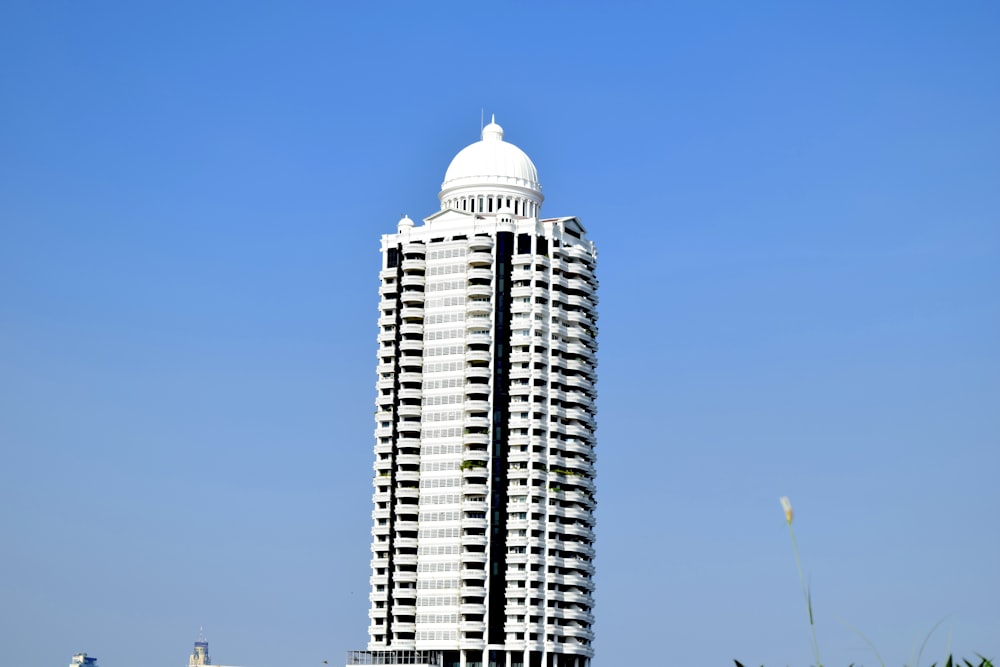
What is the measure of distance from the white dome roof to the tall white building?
4.36 metres

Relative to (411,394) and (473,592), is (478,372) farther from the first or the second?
(473,592)

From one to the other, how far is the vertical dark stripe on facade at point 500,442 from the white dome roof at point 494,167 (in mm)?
9173

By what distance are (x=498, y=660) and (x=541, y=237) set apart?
46.1 metres

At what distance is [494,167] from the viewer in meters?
176

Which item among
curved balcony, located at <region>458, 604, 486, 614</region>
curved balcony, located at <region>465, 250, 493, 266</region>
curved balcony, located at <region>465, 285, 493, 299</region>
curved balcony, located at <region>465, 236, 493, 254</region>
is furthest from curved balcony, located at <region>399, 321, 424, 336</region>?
curved balcony, located at <region>458, 604, 486, 614</region>

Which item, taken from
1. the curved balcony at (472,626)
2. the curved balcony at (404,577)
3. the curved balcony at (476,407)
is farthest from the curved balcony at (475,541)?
the curved balcony at (476,407)

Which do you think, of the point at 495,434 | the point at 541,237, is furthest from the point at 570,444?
the point at 541,237

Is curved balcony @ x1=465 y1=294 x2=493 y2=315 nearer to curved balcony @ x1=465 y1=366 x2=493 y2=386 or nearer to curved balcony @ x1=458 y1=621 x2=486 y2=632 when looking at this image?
curved balcony @ x1=465 y1=366 x2=493 y2=386

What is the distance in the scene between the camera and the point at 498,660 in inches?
6240

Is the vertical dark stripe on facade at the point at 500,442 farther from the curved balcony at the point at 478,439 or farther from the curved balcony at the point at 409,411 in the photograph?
the curved balcony at the point at 409,411

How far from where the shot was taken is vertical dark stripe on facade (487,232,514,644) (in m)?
161

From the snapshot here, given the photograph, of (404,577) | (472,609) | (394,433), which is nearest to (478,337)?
(394,433)

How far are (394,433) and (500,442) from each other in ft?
42.3

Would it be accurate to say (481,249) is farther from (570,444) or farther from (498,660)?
(498,660)
